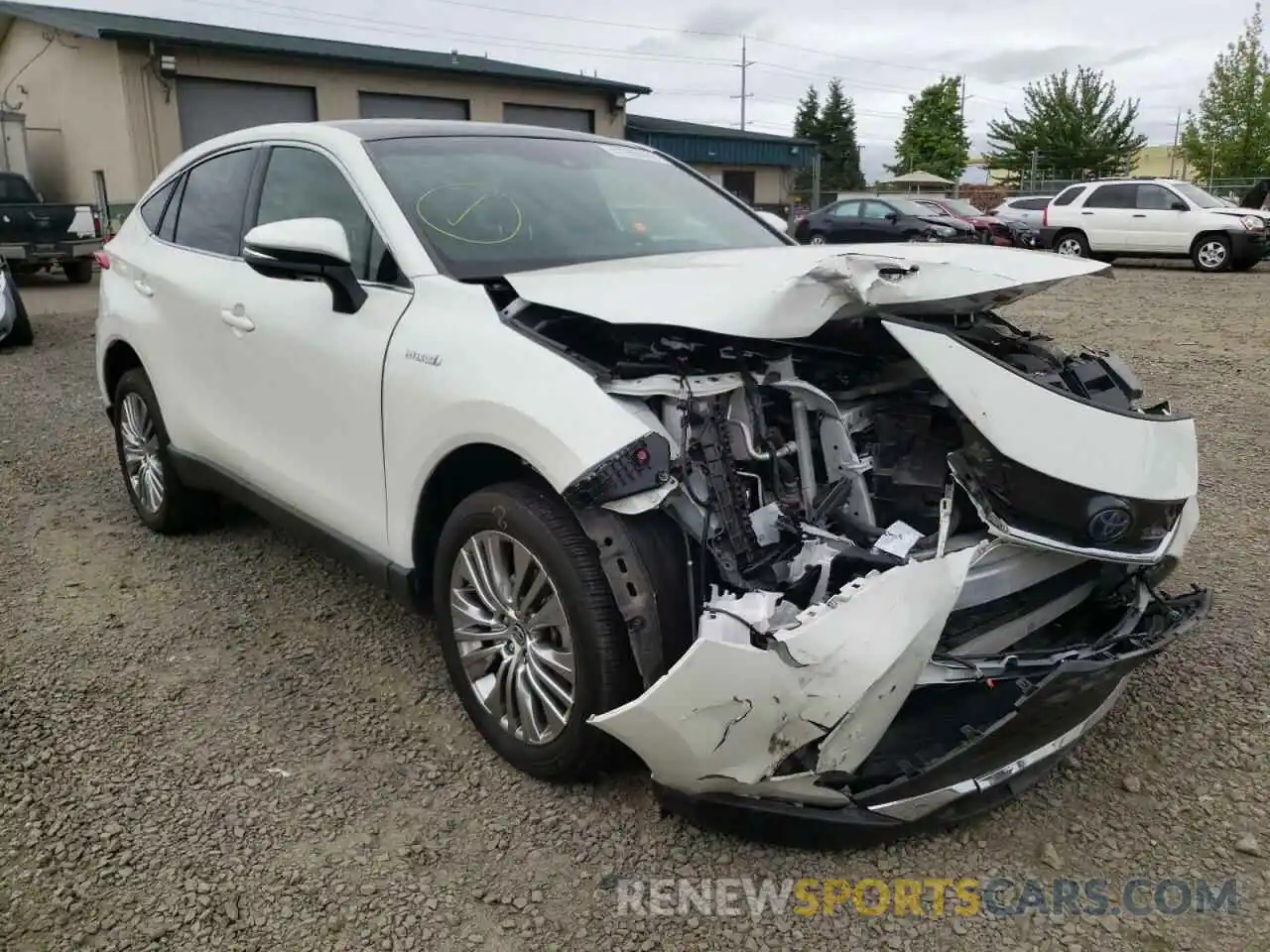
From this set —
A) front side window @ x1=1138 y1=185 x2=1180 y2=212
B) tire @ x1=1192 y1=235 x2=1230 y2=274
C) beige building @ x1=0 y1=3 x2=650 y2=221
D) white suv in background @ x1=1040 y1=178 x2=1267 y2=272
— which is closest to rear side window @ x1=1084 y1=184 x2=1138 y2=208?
white suv in background @ x1=1040 y1=178 x2=1267 y2=272

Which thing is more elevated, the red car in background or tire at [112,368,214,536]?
the red car in background

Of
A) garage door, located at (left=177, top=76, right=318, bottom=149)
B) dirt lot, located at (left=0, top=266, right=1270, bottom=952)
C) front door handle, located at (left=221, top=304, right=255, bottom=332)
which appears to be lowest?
dirt lot, located at (left=0, top=266, right=1270, bottom=952)

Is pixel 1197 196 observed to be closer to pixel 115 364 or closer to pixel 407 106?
pixel 407 106

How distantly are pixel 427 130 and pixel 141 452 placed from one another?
2.18 meters

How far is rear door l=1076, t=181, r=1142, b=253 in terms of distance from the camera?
18469mm

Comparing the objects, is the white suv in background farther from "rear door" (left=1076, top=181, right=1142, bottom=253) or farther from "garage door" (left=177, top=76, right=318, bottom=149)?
"garage door" (left=177, top=76, right=318, bottom=149)

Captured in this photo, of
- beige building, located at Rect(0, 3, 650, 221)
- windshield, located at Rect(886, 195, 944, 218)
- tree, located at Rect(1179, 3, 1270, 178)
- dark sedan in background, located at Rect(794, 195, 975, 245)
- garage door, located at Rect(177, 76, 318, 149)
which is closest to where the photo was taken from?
beige building, located at Rect(0, 3, 650, 221)

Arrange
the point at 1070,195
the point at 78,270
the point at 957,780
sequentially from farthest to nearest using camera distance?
the point at 1070,195, the point at 78,270, the point at 957,780

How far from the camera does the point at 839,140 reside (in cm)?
6869

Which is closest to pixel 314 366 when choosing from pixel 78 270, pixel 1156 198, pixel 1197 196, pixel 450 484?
pixel 450 484

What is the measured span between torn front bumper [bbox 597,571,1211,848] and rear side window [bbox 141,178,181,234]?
3538 mm

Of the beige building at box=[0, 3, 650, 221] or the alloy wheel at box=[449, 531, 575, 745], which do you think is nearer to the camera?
the alloy wheel at box=[449, 531, 575, 745]

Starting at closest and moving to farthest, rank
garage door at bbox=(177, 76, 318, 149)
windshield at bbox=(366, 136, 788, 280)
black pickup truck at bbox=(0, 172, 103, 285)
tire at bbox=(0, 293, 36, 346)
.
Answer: windshield at bbox=(366, 136, 788, 280), tire at bbox=(0, 293, 36, 346), black pickup truck at bbox=(0, 172, 103, 285), garage door at bbox=(177, 76, 318, 149)

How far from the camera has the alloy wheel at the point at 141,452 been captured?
4.56 metres
